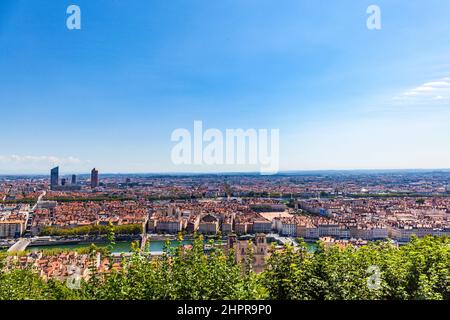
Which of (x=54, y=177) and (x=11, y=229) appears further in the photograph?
(x=54, y=177)

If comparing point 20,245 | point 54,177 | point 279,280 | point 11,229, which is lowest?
point 20,245

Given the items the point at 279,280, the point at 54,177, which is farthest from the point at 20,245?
the point at 54,177

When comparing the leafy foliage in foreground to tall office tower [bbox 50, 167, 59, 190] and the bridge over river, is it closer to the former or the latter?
the bridge over river

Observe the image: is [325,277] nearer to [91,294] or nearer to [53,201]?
[91,294]

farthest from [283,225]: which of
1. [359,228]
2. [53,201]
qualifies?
[53,201]

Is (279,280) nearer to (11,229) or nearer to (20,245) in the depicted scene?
(20,245)

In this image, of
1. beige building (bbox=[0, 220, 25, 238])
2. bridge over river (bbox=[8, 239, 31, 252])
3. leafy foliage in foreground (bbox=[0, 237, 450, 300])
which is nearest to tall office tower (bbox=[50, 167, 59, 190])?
beige building (bbox=[0, 220, 25, 238])

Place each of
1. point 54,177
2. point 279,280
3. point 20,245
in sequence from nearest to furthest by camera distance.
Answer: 1. point 279,280
2. point 20,245
3. point 54,177

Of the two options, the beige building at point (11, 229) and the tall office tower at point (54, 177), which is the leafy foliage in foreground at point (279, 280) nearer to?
the beige building at point (11, 229)

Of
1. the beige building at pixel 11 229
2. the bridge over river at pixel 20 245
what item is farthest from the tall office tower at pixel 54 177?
the bridge over river at pixel 20 245
